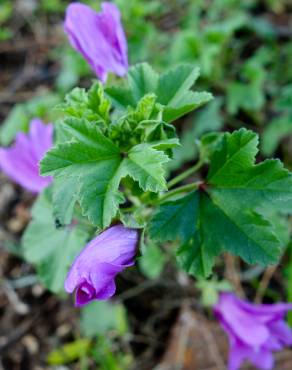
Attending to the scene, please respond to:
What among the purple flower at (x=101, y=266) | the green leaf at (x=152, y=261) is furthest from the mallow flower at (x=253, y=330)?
the purple flower at (x=101, y=266)

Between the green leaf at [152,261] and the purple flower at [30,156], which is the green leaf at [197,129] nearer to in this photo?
the green leaf at [152,261]

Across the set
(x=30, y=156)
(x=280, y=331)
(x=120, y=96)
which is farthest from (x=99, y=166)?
(x=280, y=331)

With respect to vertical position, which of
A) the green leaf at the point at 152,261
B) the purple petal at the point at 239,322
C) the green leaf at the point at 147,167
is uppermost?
the green leaf at the point at 147,167

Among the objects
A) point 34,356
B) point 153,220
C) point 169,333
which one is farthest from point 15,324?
point 153,220

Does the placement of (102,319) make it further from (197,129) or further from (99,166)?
(99,166)

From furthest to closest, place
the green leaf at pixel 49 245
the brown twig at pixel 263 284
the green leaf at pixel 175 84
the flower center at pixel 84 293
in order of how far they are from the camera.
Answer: the brown twig at pixel 263 284 → the green leaf at pixel 49 245 → the green leaf at pixel 175 84 → the flower center at pixel 84 293

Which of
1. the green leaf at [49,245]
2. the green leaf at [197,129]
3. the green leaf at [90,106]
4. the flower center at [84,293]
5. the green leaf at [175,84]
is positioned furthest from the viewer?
the green leaf at [197,129]

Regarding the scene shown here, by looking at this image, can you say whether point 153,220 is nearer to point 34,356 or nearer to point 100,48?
point 100,48

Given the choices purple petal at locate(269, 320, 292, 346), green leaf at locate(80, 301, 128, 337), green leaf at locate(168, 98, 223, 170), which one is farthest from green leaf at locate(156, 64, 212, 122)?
green leaf at locate(80, 301, 128, 337)
